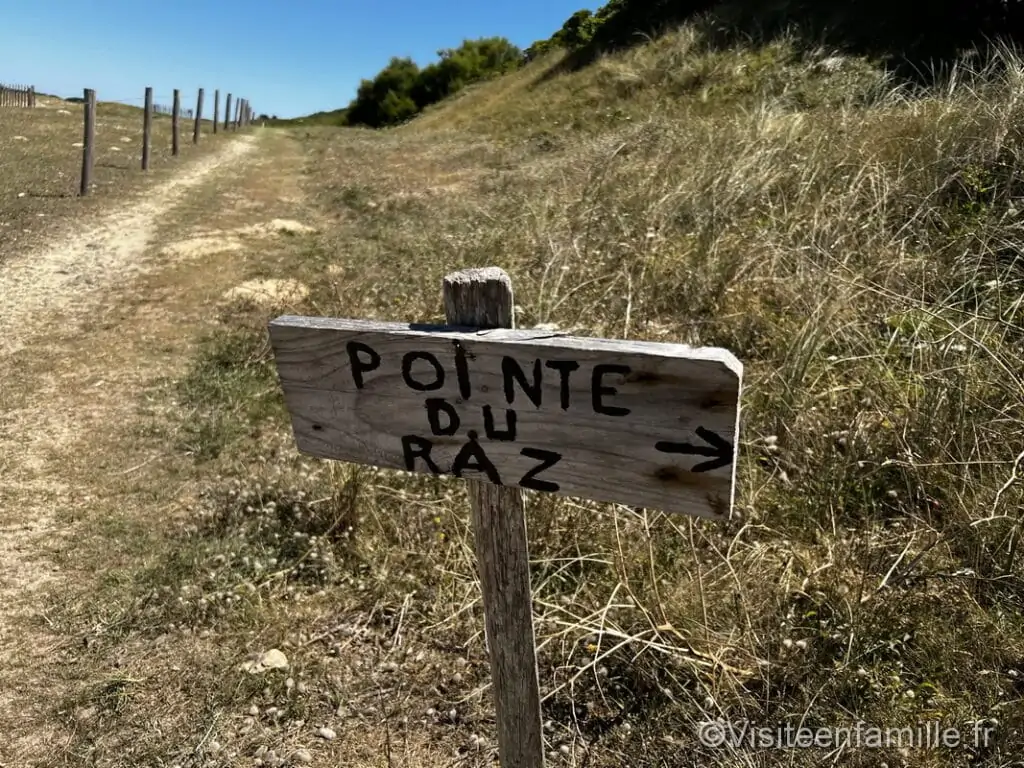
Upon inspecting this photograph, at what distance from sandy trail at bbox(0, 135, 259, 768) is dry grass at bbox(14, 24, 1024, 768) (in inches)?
7.2

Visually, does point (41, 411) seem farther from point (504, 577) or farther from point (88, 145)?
point (88, 145)

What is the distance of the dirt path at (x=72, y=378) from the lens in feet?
8.74

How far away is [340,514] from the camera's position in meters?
3.09

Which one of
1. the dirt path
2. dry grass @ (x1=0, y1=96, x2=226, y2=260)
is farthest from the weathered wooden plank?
dry grass @ (x1=0, y1=96, x2=226, y2=260)

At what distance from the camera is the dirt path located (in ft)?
8.74

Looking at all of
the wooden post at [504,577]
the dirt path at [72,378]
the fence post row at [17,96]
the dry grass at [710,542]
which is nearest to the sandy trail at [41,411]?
the dirt path at [72,378]

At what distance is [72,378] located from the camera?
4.88 m

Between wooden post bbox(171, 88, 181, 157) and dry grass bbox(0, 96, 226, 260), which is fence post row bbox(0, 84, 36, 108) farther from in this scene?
wooden post bbox(171, 88, 181, 157)

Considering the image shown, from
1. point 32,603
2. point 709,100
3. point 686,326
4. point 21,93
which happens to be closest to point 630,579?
point 686,326

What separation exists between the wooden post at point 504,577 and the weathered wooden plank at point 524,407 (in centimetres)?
6

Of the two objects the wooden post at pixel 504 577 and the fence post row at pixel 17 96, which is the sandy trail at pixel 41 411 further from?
the fence post row at pixel 17 96

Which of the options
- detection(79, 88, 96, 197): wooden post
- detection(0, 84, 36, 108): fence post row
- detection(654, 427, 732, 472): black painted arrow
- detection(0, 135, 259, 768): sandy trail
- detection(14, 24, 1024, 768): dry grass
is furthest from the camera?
detection(0, 84, 36, 108): fence post row

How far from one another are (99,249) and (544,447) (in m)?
8.33

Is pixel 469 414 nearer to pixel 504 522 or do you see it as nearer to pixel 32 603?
pixel 504 522
